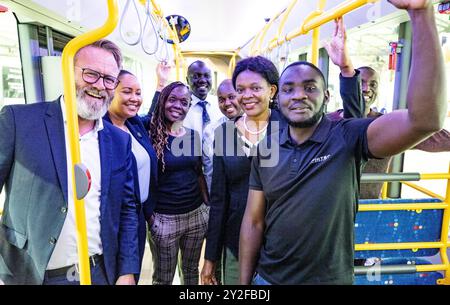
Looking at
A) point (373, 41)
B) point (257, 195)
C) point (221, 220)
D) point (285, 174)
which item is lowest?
point (221, 220)

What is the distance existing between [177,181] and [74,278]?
86 cm

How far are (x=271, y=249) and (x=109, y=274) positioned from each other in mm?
714

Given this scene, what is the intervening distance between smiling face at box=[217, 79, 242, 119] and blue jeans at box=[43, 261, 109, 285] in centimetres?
141

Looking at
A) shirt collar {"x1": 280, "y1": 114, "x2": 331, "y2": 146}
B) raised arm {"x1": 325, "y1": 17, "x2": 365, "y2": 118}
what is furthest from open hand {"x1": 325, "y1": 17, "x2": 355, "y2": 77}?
shirt collar {"x1": 280, "y1": 114, "x2": 331, "y2": 146}

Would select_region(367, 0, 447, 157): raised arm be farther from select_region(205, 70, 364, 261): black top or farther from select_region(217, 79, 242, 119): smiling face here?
select_region(217, 79, 242, 119): smiling face

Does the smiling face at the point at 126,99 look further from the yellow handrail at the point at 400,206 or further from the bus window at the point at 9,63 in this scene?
the yellow handrail at the point at 400,206

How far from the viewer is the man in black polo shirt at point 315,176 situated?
93cm

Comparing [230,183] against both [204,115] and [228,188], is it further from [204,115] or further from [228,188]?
[204,115]

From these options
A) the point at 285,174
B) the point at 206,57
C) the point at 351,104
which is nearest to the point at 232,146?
the point at 285,174

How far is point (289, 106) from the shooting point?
1143 mm

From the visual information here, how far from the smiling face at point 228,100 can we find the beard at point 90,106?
1.17 metres

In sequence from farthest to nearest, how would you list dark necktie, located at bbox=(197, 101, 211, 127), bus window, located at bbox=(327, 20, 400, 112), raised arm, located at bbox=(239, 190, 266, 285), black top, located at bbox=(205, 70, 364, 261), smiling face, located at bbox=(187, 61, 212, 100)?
smiling face, located at bbox=(187, 61, 212, 100) < bus window, located at bbox=(327, 20, 400, 112) < dark necktie, located at bbox=(197, 101, 211, 127) < black top, located at bbox=(205, 70, 364, 261) < raised arm, located at bbox=(239, 190, 266, 285)

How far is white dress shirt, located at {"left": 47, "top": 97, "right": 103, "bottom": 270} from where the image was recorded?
3.70 feet
